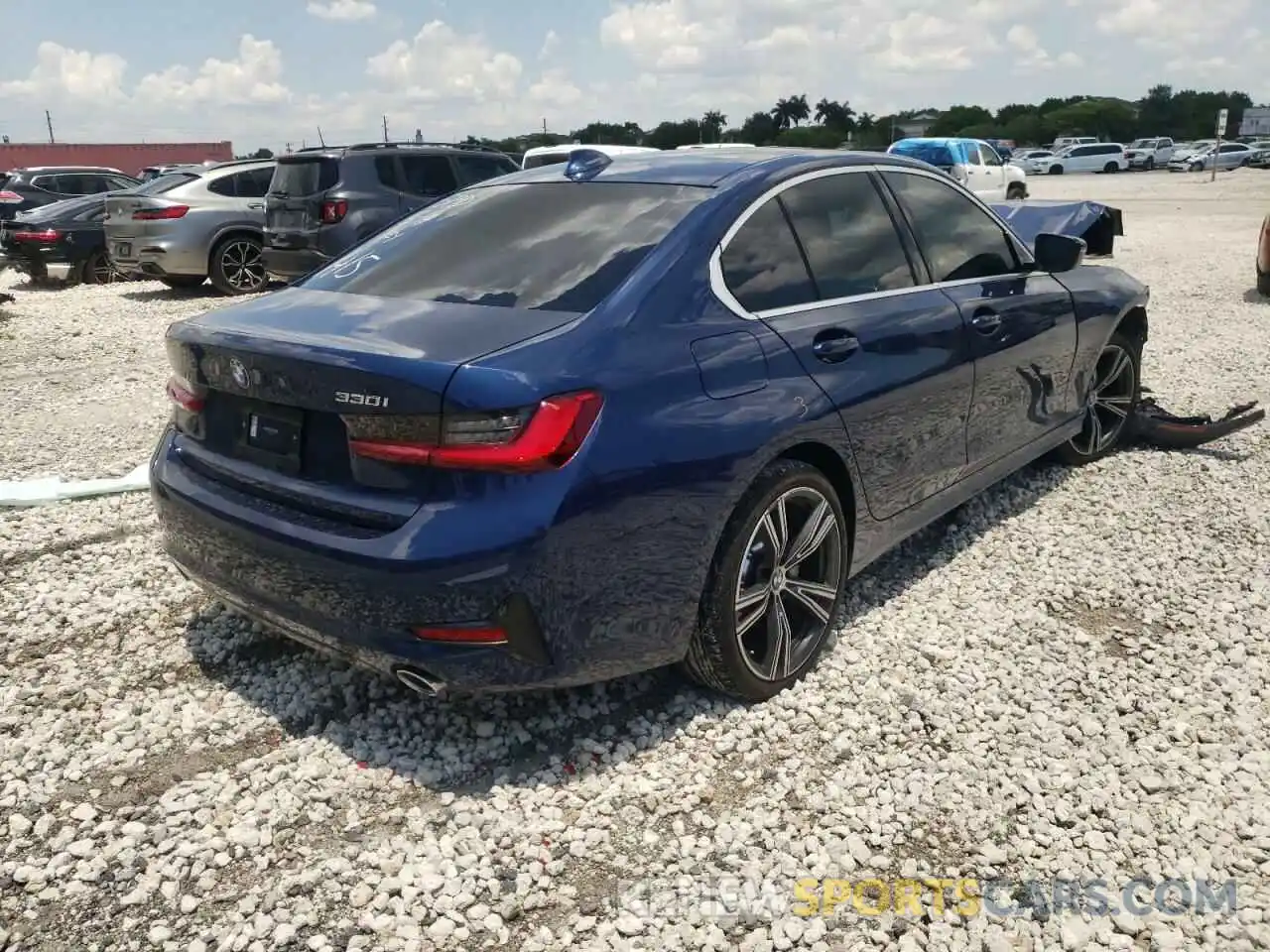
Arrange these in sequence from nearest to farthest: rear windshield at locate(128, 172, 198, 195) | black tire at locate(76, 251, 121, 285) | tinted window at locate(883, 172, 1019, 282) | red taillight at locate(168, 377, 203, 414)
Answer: red taillight at locate(168, 377, 203, 414), tinted window at locate(883, 172, 1019, 282), rear windshield at locate(128, 172, 198, 195), black tire at locate(76, 251, 121, 285)

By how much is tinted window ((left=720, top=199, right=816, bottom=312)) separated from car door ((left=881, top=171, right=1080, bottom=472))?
801 millimetres

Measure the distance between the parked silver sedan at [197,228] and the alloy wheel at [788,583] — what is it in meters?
11.2

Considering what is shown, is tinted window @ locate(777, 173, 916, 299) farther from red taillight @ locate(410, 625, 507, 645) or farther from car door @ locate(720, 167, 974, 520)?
red taillight @ locate(410, 625, 507, 645)

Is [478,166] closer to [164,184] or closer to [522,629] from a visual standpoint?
[164,184]

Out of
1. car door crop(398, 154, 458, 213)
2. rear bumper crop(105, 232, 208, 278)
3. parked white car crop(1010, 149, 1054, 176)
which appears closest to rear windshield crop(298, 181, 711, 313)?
car door crop(398, 154, 458, 213)

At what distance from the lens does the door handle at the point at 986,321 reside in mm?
3822

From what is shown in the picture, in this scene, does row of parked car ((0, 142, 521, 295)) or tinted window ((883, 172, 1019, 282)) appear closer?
tinted window ((883, 172, 1019, 282))

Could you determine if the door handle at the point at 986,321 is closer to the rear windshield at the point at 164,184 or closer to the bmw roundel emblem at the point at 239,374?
the bmw roundel emblem at the point at 239,374

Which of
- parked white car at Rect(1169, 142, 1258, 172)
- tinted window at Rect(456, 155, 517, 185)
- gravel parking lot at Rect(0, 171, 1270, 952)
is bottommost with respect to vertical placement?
gravel parking lot at Rect(0, 171, 1270, 952)

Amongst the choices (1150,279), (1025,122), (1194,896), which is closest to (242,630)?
(1194,896)

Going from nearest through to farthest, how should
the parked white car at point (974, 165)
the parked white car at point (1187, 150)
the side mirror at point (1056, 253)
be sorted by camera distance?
the side mirror at point (1056, 253), the parked white car at point (974, 165), the parked white car at point (1187, 150)

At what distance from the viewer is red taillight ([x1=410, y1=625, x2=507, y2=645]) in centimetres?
245

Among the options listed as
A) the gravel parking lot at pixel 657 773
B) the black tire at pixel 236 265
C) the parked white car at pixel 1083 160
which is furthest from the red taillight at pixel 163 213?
the parked white car at pixel 1083 160

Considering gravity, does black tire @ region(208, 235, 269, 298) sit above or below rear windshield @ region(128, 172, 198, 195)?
below
